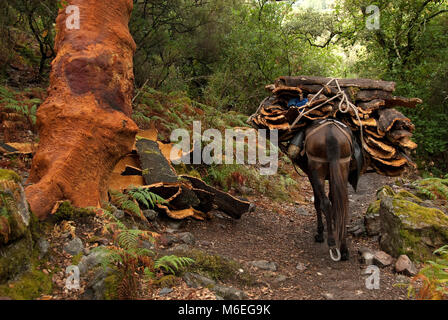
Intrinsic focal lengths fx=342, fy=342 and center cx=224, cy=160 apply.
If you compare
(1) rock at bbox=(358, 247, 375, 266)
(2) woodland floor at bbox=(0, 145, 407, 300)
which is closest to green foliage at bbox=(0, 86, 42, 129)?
(2) woodland floor at bbox=(0, 145, 407, 300)

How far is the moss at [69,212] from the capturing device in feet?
12.6

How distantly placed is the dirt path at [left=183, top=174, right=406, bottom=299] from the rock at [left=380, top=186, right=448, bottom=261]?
0.52 metres

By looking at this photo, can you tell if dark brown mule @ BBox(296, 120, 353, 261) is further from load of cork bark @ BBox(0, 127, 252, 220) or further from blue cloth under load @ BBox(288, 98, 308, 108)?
load of cork bark @ BBox(0, 127, 252, 220)

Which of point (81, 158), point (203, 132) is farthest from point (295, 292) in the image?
point (203, 132)

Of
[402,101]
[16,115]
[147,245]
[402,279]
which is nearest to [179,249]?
[147,245]

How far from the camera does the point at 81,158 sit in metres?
4.25

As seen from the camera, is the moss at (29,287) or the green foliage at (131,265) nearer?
the moss at (29,287)

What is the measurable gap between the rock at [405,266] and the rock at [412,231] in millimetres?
341

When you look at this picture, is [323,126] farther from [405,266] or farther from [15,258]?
[15,258]

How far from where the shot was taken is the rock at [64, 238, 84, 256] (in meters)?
3.45

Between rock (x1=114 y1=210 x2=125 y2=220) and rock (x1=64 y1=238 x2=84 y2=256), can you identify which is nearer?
rock (x1=64 y1=238 x2=84 y2=256)

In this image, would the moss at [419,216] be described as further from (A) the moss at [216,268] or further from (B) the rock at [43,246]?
(B) the rock at [43,246]

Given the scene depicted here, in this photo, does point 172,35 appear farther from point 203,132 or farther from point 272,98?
point 272,98

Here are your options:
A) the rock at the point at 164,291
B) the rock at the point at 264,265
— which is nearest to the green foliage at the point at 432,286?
the rock at the point at 264,265
